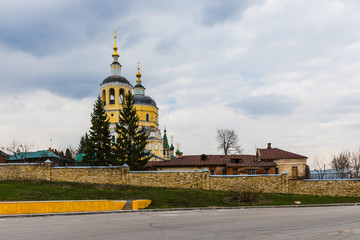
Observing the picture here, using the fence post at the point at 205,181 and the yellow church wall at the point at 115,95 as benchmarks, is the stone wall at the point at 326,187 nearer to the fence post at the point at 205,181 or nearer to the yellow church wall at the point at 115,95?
the fence post at the point at 205,181

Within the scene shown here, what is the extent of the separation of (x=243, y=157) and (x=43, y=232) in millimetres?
34398

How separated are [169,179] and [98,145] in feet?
34.5

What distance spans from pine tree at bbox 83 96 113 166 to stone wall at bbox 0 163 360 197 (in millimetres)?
5283

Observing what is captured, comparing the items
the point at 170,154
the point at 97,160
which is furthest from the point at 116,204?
the point at 170,154

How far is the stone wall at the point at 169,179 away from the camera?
30953 millimetres

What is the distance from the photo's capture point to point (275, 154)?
41750 millimetres

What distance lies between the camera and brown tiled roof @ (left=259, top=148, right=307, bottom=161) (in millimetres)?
40844

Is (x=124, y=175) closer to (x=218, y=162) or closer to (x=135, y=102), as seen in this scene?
(x=218, y=162)

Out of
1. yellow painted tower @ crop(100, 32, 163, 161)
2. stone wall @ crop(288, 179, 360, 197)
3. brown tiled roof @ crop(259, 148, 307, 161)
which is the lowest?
stone wall @ crop(288, 179, 360, 197)

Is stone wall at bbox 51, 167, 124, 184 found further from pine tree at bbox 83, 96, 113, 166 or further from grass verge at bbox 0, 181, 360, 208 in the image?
pine tree at bbox 83, 96, 113, 166

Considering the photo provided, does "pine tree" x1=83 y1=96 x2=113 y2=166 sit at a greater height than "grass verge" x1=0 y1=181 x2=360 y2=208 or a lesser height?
greater

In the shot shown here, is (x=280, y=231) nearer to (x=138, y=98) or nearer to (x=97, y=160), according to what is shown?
(x=97, y=160)

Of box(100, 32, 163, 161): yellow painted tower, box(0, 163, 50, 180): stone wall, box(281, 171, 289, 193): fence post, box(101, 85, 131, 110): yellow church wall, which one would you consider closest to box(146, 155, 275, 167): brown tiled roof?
box(281, 171, 289, 193): fence post

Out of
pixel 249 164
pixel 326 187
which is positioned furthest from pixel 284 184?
pixel 249 164
